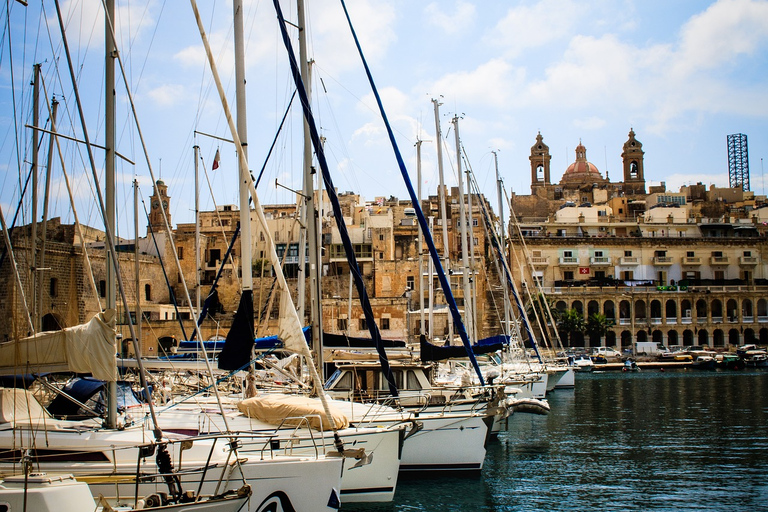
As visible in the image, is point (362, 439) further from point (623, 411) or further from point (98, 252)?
point (98, 252)

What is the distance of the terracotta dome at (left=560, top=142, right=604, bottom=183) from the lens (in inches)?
4129

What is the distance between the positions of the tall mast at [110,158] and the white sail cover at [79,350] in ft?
1.16

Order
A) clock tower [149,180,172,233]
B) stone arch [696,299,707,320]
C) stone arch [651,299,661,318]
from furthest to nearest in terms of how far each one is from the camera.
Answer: clock tower [149,180,172,233]
stone arch [651,299,661,318]
stone arch [696,299,707,320]

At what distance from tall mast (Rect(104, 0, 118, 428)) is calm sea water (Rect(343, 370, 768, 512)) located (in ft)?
18.7

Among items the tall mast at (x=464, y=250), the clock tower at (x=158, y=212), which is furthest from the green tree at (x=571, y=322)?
the clock tower at (x=158, y=212)

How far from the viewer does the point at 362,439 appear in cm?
1457

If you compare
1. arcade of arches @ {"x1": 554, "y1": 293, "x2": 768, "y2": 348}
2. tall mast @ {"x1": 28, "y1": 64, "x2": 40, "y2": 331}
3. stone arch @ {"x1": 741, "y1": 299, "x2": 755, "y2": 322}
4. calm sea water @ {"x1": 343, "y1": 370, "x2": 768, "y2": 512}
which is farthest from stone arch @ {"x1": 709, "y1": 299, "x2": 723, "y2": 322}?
tall mast @ {"x1": 28, "y1": 64, "x2": 40, "y2": 331}

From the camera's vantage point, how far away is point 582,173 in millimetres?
105500

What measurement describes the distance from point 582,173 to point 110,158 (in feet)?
325

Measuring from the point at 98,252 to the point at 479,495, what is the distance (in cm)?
3981

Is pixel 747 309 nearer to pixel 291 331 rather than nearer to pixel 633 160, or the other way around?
pixel 633 160

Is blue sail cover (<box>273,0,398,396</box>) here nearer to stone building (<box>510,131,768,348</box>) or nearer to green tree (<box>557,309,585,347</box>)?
stone building (<box>510,131,768,348</box>)

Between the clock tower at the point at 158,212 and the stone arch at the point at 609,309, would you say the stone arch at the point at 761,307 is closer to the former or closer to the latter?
the stone arch at the point at 609,309

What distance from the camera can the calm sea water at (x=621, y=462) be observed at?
16484mm
